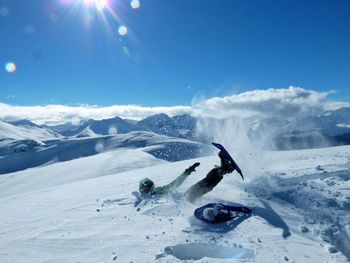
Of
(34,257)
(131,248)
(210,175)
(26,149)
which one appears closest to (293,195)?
(210,175)

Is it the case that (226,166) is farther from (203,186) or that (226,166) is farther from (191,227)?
(191,227)

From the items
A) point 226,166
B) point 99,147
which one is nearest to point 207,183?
point 226,166

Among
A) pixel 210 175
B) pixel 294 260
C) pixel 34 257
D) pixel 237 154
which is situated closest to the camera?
pixel 294 260

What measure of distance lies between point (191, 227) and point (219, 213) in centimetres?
103

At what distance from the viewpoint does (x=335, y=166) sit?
1705cm

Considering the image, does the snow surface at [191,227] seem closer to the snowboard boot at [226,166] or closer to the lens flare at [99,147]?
the snowboard boot at [226,166]

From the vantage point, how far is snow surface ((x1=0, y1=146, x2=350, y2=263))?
8438mm

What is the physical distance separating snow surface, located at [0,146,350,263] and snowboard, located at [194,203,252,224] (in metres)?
0.25

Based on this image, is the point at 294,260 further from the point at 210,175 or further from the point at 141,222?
the point at 210,175

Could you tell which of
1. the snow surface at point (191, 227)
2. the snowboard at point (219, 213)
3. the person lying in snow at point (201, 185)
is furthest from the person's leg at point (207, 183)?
the snowboard at point (219, 213)

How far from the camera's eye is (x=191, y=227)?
1004 cm

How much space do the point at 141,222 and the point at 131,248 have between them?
2120 millimetres

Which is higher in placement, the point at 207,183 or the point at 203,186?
the point at 207,183

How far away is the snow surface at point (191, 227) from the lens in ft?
27.7
